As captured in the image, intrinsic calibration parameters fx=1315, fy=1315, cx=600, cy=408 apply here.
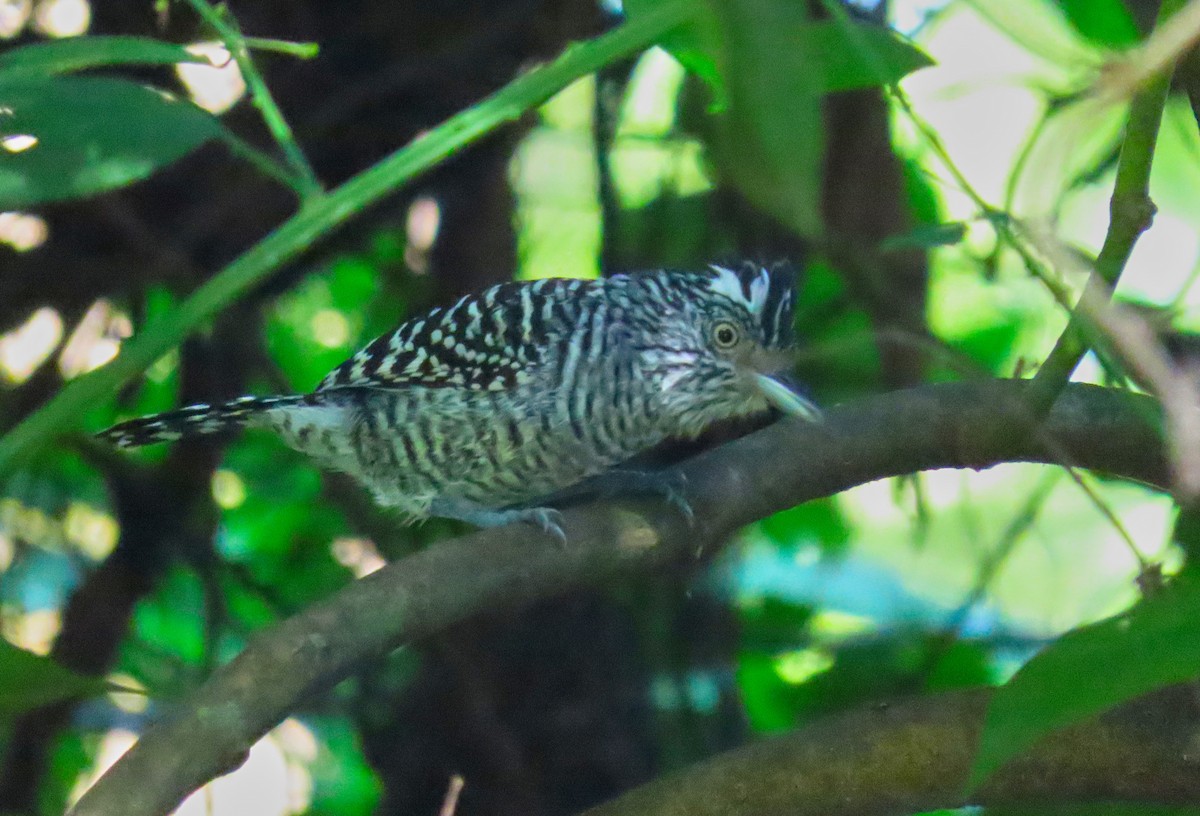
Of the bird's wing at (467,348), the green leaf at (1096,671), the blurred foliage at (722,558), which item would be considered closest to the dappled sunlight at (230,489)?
the blurred foliage at (722,558)

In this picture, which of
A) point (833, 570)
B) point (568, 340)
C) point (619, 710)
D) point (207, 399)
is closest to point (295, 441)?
point (207, 399)

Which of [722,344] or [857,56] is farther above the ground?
[857,56]

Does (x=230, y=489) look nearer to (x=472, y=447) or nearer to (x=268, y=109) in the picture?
(x=472, y=447)

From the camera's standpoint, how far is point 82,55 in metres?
0.93

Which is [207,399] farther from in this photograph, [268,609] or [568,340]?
[568,340]

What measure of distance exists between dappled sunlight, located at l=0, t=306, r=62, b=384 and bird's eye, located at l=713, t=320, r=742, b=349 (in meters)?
1.00

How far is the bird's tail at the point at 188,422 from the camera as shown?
175 cm

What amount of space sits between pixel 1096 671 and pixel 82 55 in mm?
781

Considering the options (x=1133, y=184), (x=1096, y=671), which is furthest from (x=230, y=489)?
(x=1096, y=671)

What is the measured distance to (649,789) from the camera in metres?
1.18

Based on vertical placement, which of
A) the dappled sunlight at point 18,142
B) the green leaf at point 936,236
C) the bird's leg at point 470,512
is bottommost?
the bird's leg at point 470,512

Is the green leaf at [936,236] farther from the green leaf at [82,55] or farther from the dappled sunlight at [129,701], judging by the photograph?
the dappled sunlight at [129,701]

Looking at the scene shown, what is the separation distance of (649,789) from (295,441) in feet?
3.42

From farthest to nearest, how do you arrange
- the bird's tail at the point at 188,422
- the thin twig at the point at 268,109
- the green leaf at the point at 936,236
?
the bird's tail at the point at 188,422, the green leaf at the point at 936,236, the thin twig at the point at 268,109
